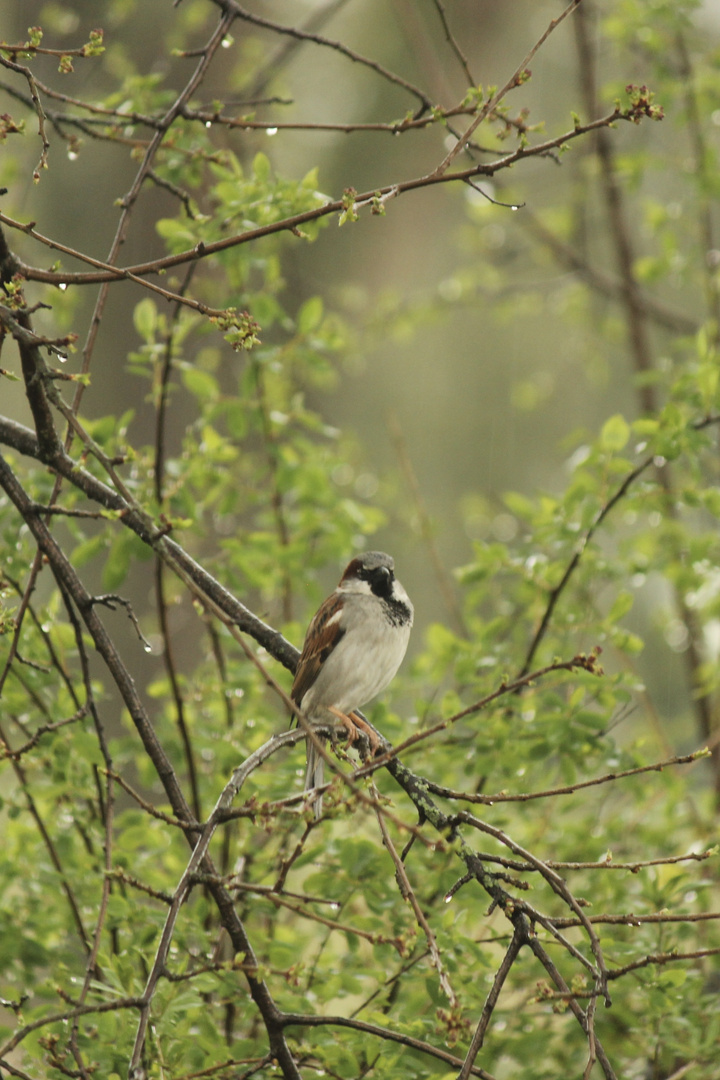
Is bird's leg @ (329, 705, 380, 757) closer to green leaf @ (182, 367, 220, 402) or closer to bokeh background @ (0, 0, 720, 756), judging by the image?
green leaf @ (182, 367, 220, 402)

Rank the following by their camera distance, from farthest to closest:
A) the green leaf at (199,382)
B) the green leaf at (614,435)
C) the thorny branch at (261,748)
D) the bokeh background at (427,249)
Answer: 1. the bokeh background at (427,249)
2. the green leaf at (199,382)
3. the green leaf at (614,435)
4. the thorny branch at (261,748)

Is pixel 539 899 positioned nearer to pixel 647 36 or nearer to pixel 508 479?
pixel 647 36

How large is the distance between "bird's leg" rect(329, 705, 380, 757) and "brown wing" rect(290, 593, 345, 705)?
106mm

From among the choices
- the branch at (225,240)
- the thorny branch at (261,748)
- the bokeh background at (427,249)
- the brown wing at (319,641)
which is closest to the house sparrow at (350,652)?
the brown wing at (319,641)

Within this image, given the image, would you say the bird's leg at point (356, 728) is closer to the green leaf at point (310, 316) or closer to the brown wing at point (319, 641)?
the brown wing at point (319, 641)

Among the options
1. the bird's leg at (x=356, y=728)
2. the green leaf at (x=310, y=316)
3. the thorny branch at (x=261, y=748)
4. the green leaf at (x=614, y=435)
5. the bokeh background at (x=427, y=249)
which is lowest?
the thorny branch at (x=261, y=748)

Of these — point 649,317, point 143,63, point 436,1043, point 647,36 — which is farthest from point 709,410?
point 143,63

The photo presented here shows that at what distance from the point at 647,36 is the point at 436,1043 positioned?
10.7ft

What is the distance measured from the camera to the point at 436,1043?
186 centimetres

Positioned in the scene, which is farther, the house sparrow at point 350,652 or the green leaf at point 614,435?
the house sparrow at point 350,652

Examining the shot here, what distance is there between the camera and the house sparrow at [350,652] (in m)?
2.64

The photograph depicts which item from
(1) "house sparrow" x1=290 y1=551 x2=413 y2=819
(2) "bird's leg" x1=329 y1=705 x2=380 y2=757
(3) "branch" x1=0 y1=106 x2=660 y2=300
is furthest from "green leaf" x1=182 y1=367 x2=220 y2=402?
(3) "branch" x1=0 y1=106 x2=660 y2=300

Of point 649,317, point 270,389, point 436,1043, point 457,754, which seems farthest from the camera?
point 649,317

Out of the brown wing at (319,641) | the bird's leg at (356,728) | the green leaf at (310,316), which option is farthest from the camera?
the green leaf at (310,316)
